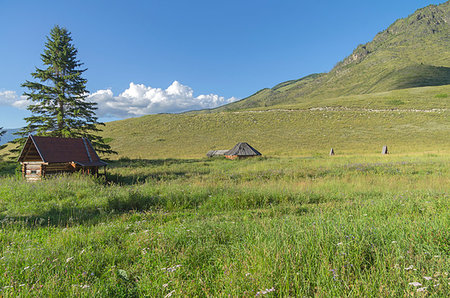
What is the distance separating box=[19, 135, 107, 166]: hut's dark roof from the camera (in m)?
13.8

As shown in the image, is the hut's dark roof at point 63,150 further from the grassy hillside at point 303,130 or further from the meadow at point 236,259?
the grassy hillside at point 303,130

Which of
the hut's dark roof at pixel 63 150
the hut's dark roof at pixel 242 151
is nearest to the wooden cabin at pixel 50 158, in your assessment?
the hut's dark roof at pixel 63 150

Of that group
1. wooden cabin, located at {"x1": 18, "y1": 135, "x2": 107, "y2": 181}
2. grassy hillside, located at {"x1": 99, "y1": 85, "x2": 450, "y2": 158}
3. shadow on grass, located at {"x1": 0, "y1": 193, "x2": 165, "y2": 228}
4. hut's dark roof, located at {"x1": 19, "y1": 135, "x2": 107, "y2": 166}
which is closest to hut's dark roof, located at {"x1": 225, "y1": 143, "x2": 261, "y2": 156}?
grassy hillside, located at {"x1": 99, "y1": 85, "x2": 450, "y2": 158}

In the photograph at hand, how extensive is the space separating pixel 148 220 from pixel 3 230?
3.04 metres

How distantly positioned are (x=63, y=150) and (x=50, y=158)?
1.16 meters

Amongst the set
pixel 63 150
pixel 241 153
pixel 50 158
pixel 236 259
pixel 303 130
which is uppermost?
pixel 303 130

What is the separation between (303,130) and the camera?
59812mm

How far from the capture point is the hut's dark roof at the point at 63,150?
543 inches

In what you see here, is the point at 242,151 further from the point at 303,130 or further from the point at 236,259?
the point at 303,130

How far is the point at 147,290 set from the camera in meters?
2.64

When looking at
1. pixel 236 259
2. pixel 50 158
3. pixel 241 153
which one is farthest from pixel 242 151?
pixel 236 259

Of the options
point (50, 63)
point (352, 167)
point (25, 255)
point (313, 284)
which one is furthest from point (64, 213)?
point (50, 63)

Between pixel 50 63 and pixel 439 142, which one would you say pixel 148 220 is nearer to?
pixel 50 63

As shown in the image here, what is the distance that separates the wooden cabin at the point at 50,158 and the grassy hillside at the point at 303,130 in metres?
21.1
